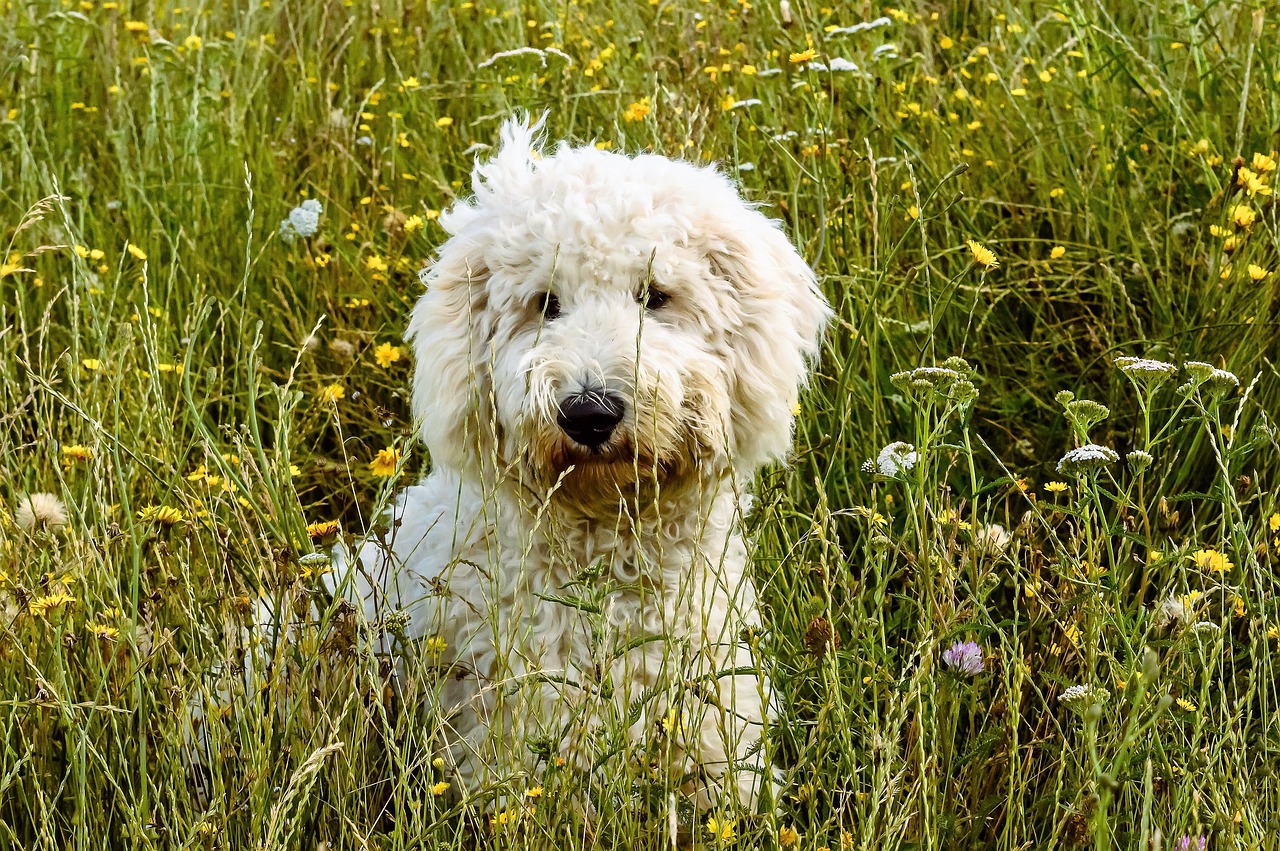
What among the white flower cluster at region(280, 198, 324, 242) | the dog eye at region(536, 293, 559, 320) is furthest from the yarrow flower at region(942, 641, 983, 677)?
the white flower cluster at region(280, 198, 324, 242)

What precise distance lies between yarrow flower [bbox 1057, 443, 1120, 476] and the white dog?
2.28 feet

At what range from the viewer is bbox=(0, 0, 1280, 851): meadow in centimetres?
227

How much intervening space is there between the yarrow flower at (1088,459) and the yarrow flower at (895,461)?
0.26 meters

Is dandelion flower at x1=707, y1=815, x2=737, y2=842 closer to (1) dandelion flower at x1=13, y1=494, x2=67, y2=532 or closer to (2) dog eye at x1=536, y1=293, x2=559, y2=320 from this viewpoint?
(2) dog eye at x1=536, y1=293, x2=559, y2=320

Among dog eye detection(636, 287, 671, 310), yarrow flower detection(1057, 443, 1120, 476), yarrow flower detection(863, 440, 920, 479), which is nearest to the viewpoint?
yarrow flower detection(1057, 443, 1120, 476)

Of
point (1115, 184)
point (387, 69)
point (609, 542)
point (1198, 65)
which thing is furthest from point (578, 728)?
point (387, 69)

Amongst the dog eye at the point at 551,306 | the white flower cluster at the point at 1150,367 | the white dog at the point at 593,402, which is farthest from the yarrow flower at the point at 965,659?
the dog eye at the point at 551,306

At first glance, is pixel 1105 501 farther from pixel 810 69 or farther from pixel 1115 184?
pixel 810 69

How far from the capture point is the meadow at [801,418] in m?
2.27

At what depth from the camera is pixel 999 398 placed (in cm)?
366

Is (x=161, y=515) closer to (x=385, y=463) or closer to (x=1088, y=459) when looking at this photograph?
(x=385, y=463)

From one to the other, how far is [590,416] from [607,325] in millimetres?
239

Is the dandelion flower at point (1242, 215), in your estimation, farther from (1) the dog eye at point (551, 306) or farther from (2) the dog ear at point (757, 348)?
(1) the dog eye at point (551, 306)

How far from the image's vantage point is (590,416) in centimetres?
258
